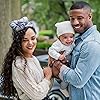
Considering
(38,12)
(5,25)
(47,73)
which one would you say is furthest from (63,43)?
(38,12)

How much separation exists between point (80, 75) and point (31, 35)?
1.90 feet

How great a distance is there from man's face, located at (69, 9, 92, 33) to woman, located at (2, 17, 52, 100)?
1.29ft

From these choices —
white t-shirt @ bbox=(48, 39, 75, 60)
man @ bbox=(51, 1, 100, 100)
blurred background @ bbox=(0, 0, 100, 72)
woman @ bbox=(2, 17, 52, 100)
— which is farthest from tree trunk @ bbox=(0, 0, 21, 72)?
man @ bbox=(51, 1, 100, 100)

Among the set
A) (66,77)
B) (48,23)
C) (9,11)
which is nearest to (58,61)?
(66,77)

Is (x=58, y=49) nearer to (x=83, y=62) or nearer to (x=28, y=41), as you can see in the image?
(x=28, y=41)

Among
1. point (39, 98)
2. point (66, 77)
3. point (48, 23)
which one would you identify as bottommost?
point (48, 23)

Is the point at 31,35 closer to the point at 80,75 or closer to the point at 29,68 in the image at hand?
the point at 29,68

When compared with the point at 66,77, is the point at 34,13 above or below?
below

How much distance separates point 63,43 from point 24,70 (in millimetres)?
563

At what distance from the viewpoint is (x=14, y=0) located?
6426mm

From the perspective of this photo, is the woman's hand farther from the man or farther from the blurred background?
the blurred background

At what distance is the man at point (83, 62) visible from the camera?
2.99 meters

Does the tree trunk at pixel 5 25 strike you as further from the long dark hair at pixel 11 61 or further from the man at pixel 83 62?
the man at pixel 83 62

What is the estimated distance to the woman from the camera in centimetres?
309
